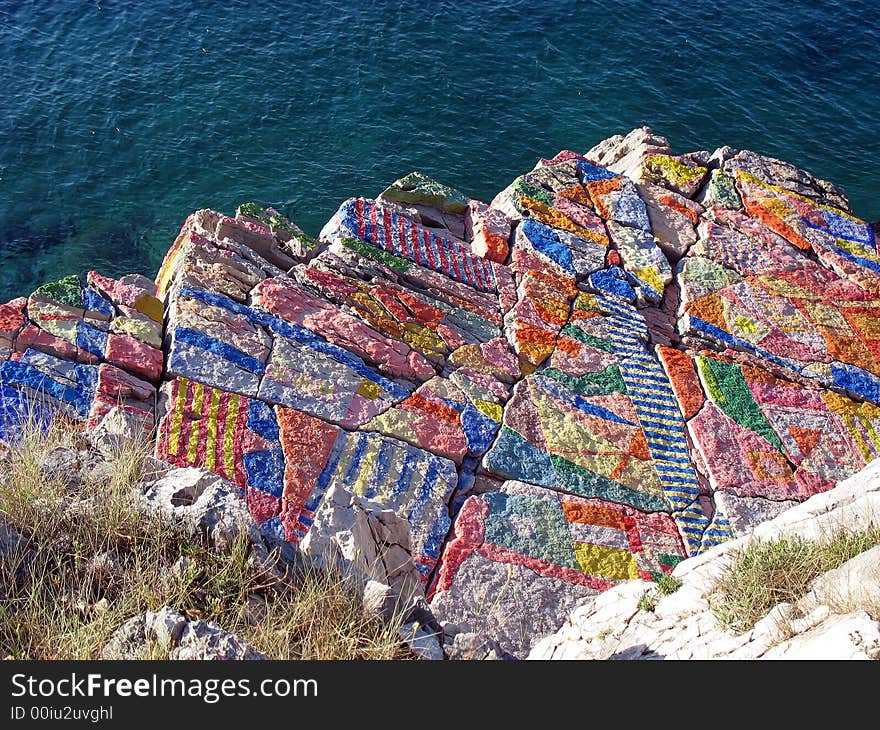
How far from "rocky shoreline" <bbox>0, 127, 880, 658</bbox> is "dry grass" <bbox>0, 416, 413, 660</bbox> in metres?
0.47

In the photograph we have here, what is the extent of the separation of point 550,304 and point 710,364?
258 centimetres

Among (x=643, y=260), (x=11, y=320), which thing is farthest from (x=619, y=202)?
(x=11, y=320)

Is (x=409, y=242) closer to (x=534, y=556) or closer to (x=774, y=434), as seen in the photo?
(x=534, y=556)

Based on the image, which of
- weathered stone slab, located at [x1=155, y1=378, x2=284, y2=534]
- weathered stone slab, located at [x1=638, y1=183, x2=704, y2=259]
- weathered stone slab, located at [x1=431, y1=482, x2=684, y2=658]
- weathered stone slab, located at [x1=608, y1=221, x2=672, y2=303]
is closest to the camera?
weathered stone slab, located at [x1=431, y1=482, x2=684, y2=658]

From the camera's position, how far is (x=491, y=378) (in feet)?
37.2

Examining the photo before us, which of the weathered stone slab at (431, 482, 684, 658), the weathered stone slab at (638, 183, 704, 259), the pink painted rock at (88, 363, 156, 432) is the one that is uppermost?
the weathered stone slab at (638, 183, 704, 259)

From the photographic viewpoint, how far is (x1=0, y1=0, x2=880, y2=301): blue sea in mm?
19500

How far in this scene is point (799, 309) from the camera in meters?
13.4

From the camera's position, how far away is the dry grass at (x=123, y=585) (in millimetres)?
5277

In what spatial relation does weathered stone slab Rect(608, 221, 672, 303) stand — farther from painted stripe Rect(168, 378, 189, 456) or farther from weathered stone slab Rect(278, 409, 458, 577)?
painted stripe Rect(168, 378, 189, 456)

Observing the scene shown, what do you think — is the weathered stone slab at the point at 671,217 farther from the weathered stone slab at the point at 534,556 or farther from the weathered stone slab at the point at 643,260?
the weathered stone slab at the point at 534,556

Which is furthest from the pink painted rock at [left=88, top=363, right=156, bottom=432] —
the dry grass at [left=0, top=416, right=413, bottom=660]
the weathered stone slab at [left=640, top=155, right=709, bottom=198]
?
the weathered stone slab at [left=640, top=155, right=709, bottom=198]

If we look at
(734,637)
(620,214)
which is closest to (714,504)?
(734,637)

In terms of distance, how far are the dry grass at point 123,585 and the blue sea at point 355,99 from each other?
12891 mm
